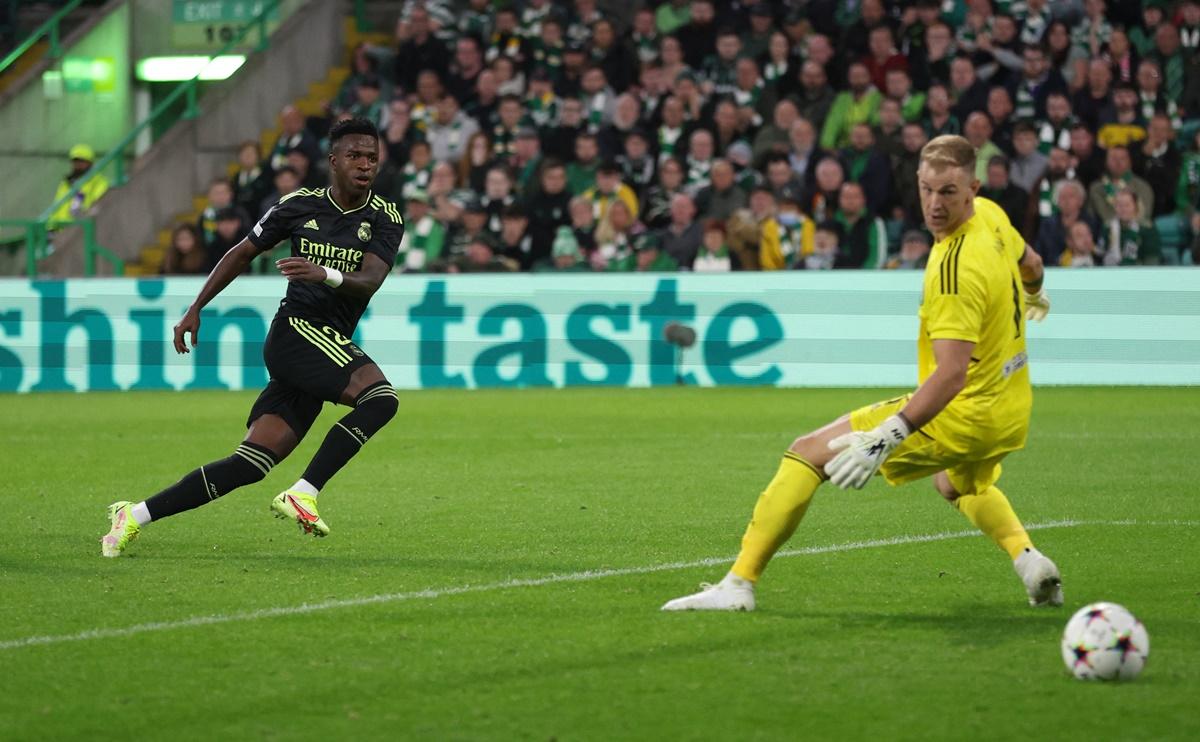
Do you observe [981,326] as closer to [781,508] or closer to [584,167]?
[781,508]

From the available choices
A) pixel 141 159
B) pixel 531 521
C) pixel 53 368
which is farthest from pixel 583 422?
pixel 141 159

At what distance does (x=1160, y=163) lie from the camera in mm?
18844

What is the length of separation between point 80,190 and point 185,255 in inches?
121

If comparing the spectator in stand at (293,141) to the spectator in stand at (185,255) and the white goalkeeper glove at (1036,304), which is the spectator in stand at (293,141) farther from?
the white goalkeeper glove at (1036,304)

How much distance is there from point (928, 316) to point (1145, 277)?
1199cm

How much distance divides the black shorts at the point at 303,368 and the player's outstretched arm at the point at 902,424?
116 inches

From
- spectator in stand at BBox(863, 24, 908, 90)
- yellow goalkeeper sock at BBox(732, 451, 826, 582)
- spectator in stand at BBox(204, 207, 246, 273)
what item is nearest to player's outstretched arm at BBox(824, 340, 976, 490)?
yellow goalkeeper sock at BBox(732, 451, 826, 582)

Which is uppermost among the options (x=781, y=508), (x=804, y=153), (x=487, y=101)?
(x=487, y=101)

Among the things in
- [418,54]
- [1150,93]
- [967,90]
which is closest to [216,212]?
[418,54]

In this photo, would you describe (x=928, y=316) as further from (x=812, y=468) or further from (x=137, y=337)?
(x=137, y=337)

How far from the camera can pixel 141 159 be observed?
2464 centimetres

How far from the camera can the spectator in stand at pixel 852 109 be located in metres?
20.4

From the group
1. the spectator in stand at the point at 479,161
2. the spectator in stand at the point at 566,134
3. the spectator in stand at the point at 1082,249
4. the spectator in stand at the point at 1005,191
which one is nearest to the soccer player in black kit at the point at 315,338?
the spectator in stand at the point at 1005,191

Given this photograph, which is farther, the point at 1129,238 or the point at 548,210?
the point at 548,210
